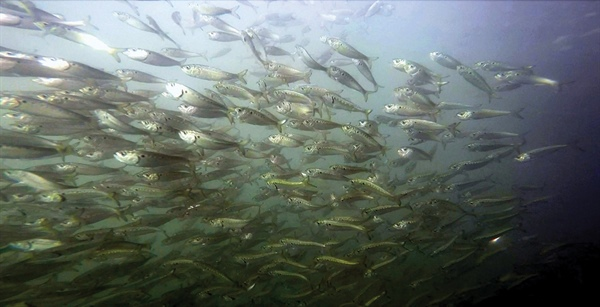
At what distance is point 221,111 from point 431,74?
15.3 ft

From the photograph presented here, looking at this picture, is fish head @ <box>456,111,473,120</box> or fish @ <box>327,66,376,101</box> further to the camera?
fish head @ <box>456,111,473,120</box>

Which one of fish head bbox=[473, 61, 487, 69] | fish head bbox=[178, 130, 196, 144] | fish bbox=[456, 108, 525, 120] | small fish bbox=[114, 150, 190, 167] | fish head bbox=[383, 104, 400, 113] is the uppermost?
fish head bbox=[473, 61, 487, 69]

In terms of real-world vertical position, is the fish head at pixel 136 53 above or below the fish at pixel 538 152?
above

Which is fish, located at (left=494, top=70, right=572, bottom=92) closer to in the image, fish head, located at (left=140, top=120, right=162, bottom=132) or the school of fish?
the school of fish

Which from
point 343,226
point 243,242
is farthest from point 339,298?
point 343,226

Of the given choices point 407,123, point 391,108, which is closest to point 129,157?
point 391,108

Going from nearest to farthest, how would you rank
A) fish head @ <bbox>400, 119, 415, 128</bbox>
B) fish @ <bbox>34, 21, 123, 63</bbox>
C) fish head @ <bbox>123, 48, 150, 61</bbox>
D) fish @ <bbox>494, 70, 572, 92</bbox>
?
fish @ <bbox>34, 21, 123, 63</bbox> < fish head @ <bbox>123, 48, 150, 61</bbox> < fish head @ <bbox>400, 119, 415, 128</bbox> < fish @ <bbox>494, 70, 572, 92</bbox>

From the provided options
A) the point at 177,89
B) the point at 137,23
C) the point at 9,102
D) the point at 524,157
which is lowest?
the point at 524,157

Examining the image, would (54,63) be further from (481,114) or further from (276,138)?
(481,114)

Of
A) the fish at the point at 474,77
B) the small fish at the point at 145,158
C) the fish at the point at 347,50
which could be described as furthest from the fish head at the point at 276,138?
the fish at the point at 474,77

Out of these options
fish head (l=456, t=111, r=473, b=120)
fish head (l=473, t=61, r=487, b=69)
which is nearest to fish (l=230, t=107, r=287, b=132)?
fish head (l=456, t=111, r=473, b=120)

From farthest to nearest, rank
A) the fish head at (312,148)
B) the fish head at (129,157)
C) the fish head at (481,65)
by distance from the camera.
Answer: the fish head at (481,65)
the fish head at (312,148)
the fish head at (129,157)

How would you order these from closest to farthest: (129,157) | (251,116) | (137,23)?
(129,157) → (251,116) → (137,23)

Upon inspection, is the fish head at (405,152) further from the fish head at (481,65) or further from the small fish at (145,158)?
the small fish at (145,158)
